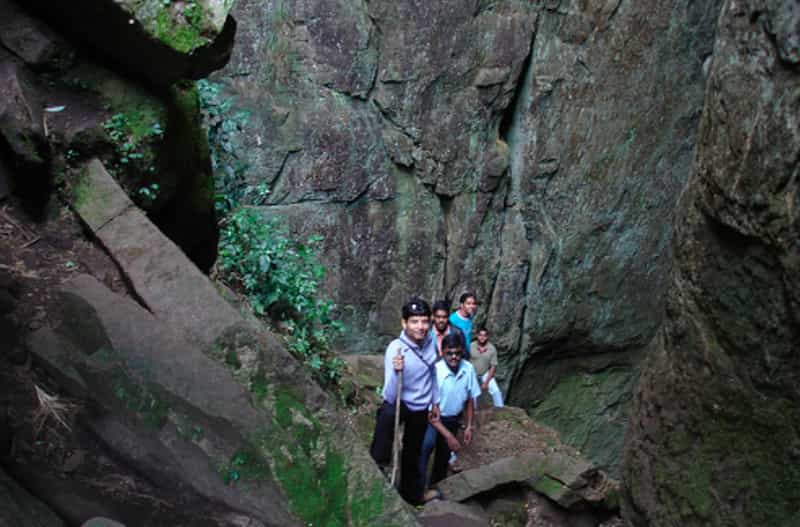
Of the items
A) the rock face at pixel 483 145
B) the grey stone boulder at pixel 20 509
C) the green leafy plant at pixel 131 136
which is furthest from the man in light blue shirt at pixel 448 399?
the rock face at pixel 483 145

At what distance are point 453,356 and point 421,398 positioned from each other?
24.1 inches

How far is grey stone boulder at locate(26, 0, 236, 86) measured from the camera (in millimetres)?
3982

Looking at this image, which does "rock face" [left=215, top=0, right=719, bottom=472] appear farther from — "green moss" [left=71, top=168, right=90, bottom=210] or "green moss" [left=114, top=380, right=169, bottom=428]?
"green moss" [left=114, top=380, right=169, bottom=428]

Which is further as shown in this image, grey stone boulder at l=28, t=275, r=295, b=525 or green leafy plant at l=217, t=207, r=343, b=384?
green leafy plant at l=217, t=207, r=343, b=384

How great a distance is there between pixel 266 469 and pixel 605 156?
10517 mm

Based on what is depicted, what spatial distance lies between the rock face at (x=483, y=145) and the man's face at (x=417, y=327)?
703 centimetres

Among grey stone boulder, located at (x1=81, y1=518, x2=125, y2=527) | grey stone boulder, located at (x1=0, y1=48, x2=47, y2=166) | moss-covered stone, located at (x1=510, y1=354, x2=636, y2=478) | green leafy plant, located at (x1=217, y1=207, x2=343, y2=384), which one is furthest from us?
moss-covered stone, located at (x1=510, y1=354, x2=636, y2=478)

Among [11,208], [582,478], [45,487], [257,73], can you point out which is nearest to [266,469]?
[45,487]

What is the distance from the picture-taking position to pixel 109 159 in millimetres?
4066

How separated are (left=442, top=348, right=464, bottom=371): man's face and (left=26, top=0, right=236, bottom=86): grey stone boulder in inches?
92.5

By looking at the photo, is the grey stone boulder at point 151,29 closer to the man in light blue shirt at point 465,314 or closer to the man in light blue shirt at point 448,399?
the man in light blue shirt at point 448,399

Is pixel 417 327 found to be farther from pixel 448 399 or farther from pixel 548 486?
pixel 548 486

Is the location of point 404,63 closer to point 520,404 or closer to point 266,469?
point 520,404

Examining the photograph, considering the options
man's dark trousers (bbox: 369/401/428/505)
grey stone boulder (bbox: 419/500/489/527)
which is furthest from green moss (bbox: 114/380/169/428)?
grey stone boulder (bbox: 419/500/489/527)
